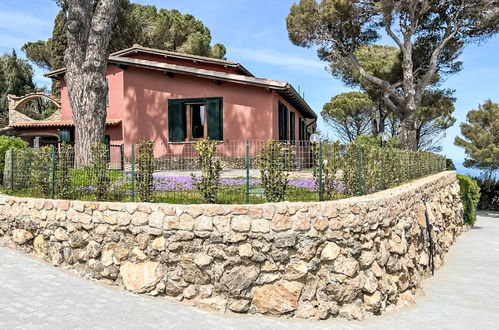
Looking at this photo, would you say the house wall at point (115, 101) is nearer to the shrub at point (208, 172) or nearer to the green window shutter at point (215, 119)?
the green window shutter at point (215, 119)

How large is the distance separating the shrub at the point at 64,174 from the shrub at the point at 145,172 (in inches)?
68.3

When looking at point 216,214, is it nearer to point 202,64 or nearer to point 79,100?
point 79,100

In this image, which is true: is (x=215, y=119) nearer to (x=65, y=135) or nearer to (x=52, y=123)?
(x=65, y=135)

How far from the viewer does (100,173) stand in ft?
27.5

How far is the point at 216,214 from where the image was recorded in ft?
21.7

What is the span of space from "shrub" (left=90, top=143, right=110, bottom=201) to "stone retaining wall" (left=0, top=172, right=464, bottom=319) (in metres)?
0.79

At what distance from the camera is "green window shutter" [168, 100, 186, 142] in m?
16.5

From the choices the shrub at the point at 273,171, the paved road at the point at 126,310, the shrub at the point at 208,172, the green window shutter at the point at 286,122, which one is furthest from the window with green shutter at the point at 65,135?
the shrub at the point at 273,171

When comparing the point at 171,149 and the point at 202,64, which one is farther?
the point at 202,64

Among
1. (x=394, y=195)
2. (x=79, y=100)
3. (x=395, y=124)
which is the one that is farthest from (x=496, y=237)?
(x=395, y=124)

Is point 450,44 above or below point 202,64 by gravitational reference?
above

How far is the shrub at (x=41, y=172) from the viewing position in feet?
29.7

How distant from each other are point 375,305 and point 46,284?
17.9 feet

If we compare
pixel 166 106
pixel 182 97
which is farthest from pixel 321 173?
pixel 166 106
